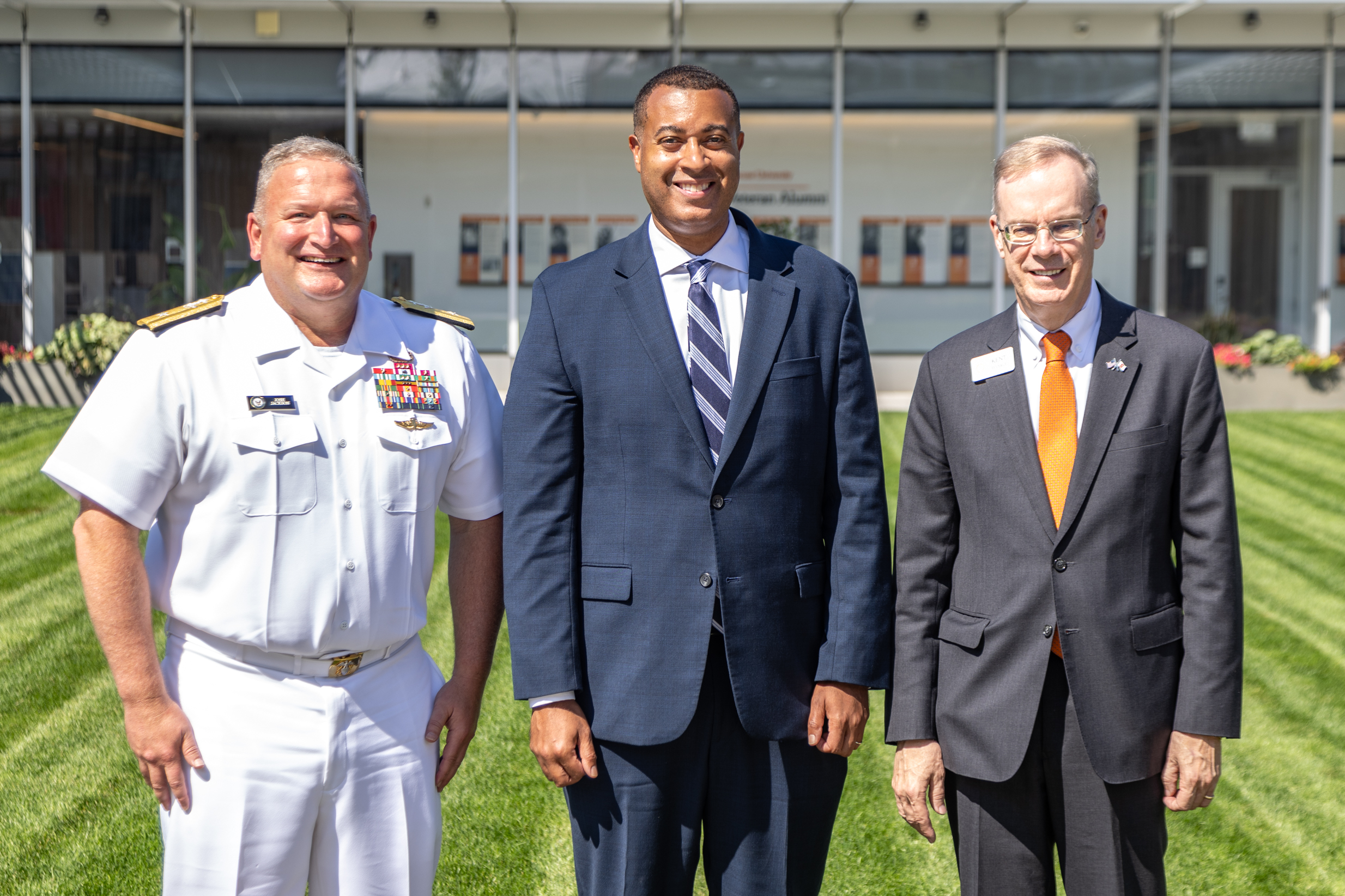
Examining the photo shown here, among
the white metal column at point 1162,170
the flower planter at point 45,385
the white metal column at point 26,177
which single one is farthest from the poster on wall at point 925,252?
the white metal column at point 26,177

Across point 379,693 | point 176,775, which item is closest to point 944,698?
point 379,693

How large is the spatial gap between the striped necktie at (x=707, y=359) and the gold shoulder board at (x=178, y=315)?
0.94 metres

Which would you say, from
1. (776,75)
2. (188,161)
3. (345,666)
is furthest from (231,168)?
(345,666)

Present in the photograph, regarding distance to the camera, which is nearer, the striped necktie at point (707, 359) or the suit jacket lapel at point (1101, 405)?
the suit jacket lapel at point (1101, 405)

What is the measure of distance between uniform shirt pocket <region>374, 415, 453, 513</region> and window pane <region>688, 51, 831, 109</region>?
11.0 m

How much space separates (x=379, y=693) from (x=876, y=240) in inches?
473

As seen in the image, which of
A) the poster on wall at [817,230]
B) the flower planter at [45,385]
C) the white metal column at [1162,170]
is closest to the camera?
the flower planter at [45,385]

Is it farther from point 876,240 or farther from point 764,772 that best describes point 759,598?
point 876,240

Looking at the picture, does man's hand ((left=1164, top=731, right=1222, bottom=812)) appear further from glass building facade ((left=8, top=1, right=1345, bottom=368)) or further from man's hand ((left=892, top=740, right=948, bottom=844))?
glass building facade ((left=8, top=1, right=1345, bottom=368))

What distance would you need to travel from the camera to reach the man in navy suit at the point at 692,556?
228 cm

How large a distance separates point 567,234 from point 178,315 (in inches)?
439

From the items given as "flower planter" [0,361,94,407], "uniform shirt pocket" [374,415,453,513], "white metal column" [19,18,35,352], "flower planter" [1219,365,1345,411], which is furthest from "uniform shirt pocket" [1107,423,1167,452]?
"white metal column" [19,18,35,352]

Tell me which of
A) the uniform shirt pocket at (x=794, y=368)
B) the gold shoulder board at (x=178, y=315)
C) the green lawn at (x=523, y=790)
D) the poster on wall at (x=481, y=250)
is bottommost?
the green lawn at (x=523, y=790)

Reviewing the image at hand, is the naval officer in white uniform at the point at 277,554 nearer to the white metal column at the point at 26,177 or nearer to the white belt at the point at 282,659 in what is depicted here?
the white belt at the point at 282,659
